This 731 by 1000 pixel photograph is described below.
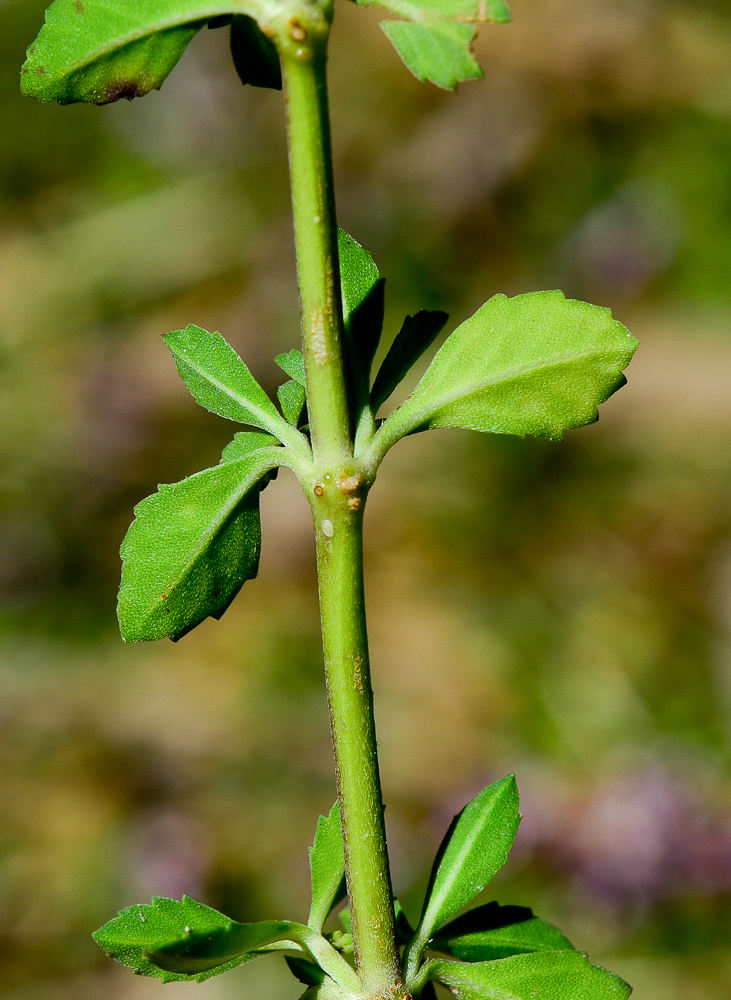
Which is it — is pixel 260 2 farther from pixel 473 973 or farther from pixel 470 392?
pixel 473 973

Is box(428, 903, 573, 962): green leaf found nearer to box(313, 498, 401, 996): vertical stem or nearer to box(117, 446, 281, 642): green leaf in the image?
box(313, 498, 401, 996): vertical stem

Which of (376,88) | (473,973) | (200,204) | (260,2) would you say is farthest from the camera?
(376,88)

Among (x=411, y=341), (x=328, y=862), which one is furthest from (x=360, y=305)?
(x=328, y=862)

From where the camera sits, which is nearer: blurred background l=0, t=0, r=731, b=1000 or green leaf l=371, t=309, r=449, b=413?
green leaf l=371, t=309, r=449, b=413

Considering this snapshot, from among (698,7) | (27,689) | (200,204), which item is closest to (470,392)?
(27,689)

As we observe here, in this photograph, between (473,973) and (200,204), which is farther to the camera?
(200,204)

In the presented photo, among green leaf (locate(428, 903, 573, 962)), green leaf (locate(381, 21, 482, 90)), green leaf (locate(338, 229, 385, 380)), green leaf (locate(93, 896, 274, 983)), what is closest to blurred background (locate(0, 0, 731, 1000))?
green leaf (locate(428, 903, 573, 962))

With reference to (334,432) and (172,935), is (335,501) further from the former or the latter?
(172,935)
